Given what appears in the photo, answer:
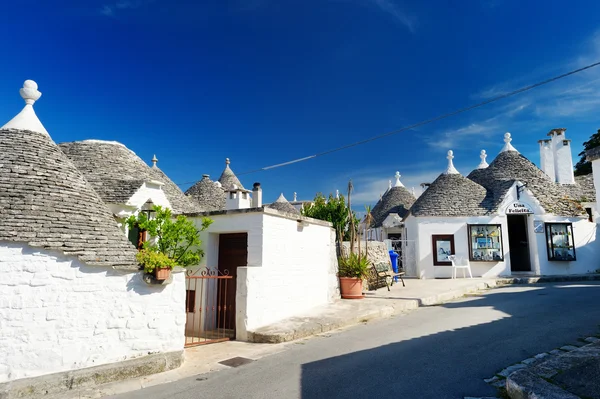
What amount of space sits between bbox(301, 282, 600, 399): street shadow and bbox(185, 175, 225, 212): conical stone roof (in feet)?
46.1

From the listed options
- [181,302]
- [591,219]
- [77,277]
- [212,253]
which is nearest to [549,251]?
[591,219]

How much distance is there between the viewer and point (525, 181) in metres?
19.2

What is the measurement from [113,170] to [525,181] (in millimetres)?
19559

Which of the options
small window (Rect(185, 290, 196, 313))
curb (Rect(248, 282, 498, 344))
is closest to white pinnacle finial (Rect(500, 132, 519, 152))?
curb (Rect(248, 282, 498, 344))

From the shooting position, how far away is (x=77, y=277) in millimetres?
5660

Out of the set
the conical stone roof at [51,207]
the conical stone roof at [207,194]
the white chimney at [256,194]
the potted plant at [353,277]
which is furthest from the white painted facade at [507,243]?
the conical stone roof at [51,207]

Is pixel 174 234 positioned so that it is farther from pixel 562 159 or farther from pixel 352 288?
pixel 562 159

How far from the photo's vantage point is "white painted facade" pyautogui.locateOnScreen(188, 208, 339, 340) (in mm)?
8125

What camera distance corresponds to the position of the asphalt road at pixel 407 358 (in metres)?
4.81

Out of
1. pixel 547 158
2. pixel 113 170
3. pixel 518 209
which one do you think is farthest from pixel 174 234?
pixel 547 158

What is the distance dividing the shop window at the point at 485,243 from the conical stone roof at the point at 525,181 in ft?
4.44

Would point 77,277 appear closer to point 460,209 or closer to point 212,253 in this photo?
point 212,253

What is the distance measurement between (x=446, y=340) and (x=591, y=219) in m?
18.0

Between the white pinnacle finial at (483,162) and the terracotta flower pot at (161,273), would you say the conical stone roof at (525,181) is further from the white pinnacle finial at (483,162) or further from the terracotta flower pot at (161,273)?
the terracotta flower pot at (161,273)
